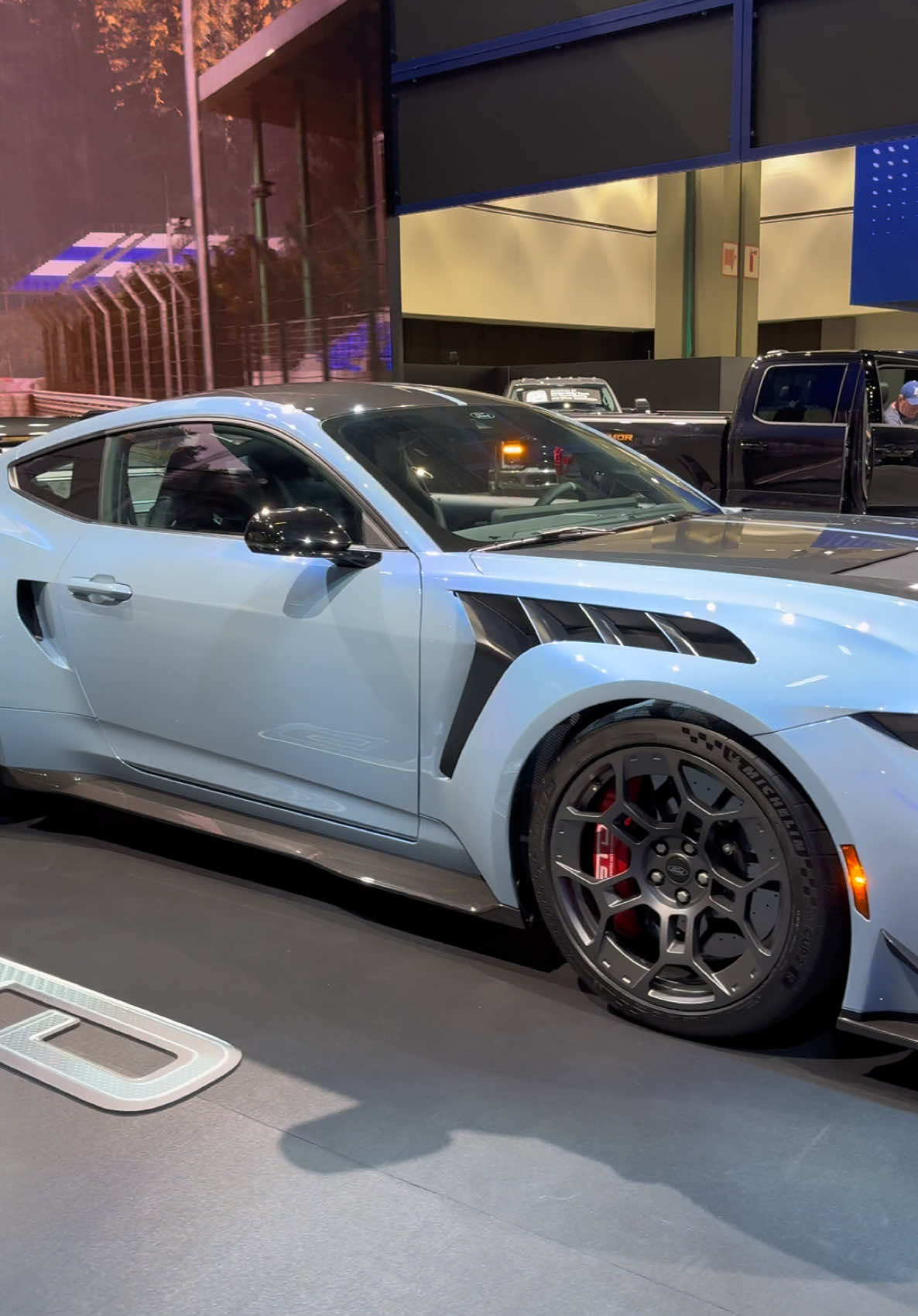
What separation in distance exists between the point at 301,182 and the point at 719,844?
13.5 meters

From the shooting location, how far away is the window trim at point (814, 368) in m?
8.93

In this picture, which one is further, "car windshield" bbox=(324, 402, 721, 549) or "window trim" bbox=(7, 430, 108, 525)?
"window trim" bbox=(7, 430, 108, 525)

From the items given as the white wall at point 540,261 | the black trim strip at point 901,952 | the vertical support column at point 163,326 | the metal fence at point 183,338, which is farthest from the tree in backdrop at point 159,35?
the black trim strip at point 901,952

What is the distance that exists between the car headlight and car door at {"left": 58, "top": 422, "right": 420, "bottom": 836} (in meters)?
1.12

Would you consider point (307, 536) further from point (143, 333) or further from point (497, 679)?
point (143, 333)

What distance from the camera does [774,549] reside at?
310 cm

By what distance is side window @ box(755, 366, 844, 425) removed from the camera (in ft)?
29.5

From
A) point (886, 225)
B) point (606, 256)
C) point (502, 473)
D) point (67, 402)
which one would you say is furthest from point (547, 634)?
point (606, 256)

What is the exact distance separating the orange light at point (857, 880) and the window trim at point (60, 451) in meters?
2.54

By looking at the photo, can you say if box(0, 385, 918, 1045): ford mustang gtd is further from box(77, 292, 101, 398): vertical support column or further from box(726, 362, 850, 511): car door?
box(77, 292, 101, 398): vertical support column

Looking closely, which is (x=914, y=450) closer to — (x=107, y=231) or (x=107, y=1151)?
(x=107, y=1151)

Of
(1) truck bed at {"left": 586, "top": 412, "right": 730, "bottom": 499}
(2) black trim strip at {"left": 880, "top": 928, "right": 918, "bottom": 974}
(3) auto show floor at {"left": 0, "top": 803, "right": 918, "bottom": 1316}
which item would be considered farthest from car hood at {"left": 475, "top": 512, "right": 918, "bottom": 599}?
(1) truck bed at {"left": 586, "top": 412, "right": 730, "bottom": 499}

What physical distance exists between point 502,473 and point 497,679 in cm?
96

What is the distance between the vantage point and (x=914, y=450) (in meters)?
8.77
